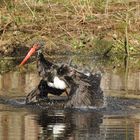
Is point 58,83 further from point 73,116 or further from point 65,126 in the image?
point 65,126

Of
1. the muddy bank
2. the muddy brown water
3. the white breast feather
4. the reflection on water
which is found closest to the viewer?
the reflection on water

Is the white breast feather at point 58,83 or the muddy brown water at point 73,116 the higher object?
the white breast feather at point 58,83

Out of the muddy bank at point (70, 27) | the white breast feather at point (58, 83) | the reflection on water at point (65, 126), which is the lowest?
the reflection on water at point (65, 126)

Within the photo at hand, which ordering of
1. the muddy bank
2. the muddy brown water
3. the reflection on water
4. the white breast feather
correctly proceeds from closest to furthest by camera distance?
the reflection on water, the muddy brown water, the white breast feather, the muddy bank

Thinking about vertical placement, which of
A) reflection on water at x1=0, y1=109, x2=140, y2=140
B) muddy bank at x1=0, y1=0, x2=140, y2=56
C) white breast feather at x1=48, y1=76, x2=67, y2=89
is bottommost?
reflection on water at x1=0, y1=109, x2=140, y2=140

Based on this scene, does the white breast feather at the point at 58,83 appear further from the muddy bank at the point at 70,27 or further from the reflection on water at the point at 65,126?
the muddy bank at the point at 70,27

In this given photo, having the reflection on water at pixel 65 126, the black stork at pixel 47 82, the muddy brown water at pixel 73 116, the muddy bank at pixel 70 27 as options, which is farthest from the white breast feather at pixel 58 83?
the muddy bank at pixel 70 27

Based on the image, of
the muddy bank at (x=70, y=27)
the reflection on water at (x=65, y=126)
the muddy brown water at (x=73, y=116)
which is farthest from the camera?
the muddy bank at (x=70, y=27)

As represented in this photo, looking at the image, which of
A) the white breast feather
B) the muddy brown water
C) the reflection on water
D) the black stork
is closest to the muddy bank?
the muddy brown water

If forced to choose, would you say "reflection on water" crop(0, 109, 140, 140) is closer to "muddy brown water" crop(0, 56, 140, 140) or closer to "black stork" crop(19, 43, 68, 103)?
"muddy brown water" crop(0, 56, 140, 140)

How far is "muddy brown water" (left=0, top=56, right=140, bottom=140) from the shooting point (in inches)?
407

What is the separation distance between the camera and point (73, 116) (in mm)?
12125

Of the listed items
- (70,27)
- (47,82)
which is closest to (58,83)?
(47,82)

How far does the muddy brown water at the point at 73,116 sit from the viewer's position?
10328 mm
